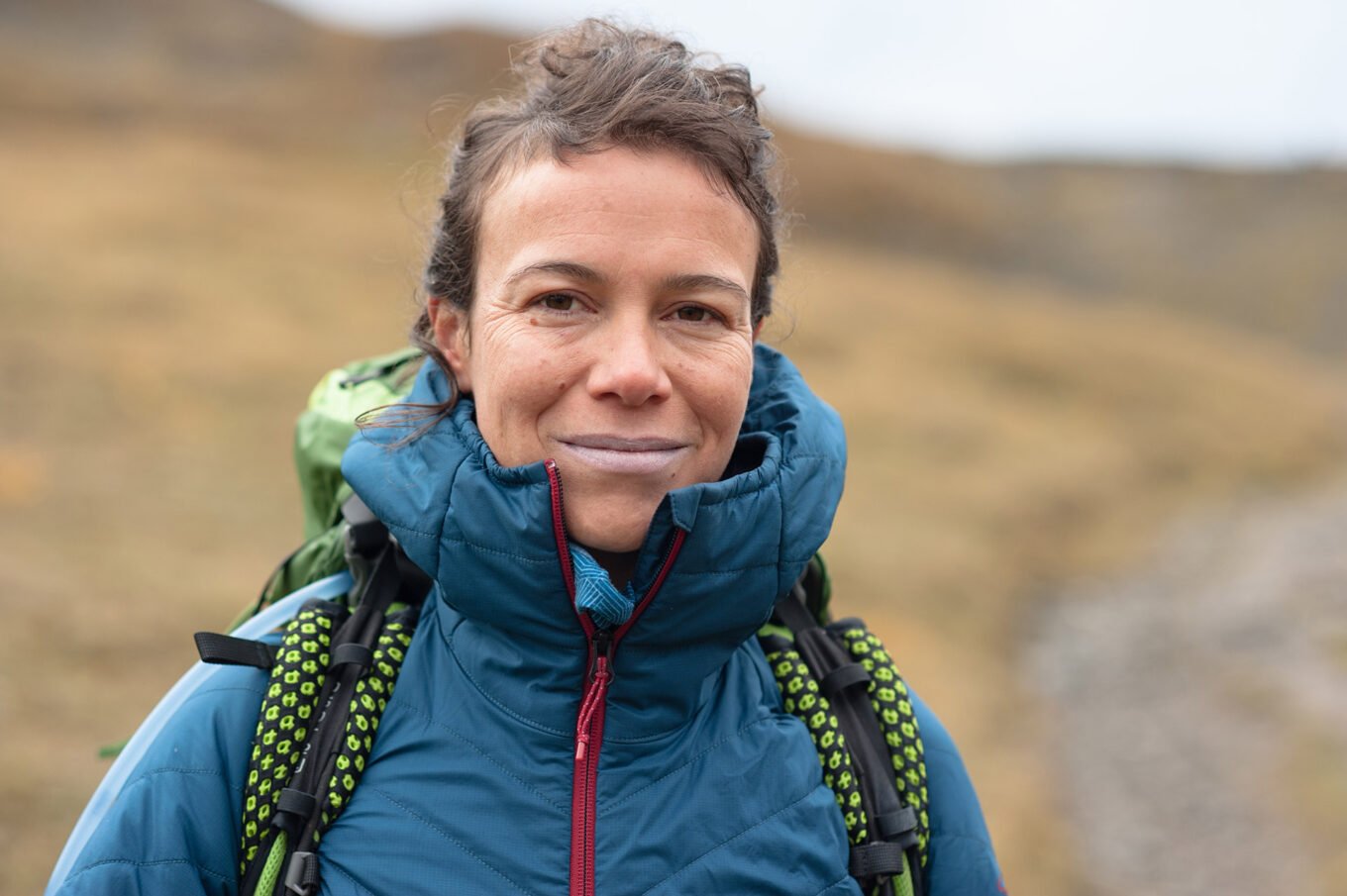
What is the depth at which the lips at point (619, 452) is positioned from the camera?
238cm

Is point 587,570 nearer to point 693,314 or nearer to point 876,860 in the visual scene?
point 693,314

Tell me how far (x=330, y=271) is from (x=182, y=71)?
1466 cm

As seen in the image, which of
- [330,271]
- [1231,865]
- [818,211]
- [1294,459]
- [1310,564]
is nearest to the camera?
[1231,865]

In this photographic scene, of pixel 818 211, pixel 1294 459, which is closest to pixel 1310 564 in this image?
pixel 1294 459

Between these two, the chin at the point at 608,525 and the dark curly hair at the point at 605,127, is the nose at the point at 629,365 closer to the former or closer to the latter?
the chin at the point at 608,525

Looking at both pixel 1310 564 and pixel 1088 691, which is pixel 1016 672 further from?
pixel 1310 564

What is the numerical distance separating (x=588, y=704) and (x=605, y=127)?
1.10 metres

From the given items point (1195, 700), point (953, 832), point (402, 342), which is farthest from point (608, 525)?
point (402, 342)

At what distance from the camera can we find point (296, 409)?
1728cm

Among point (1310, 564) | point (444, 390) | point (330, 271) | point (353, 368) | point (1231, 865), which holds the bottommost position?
point (444, 390)

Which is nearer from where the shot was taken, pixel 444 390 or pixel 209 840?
pixel 209 840

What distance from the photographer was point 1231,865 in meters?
9.45

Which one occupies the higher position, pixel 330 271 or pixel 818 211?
pixel 818 211

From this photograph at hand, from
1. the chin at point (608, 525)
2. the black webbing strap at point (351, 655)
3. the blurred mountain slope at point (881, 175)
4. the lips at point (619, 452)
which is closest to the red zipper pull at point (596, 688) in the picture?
the chin at point (608, 525)
